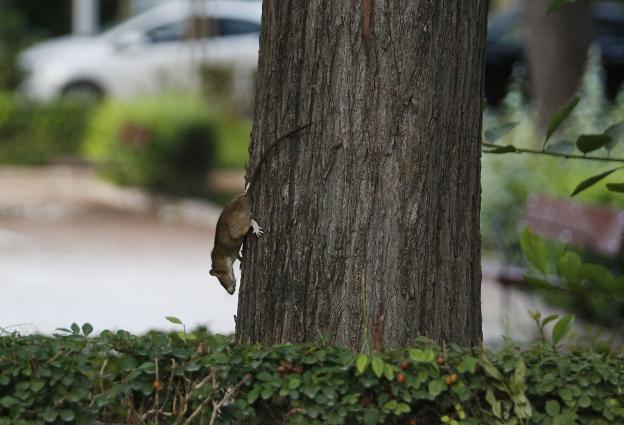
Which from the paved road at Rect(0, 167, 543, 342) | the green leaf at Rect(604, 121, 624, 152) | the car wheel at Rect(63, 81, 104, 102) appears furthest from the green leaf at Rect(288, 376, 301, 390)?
the car wheel at Rect(63, 81, 104, 102)

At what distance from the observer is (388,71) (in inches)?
129

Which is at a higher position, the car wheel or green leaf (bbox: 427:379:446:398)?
the car wheel

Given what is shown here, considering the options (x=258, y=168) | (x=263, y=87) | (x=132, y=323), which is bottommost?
(x=132, y=323)

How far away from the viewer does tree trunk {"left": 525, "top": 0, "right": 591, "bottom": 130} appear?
41.9 ft

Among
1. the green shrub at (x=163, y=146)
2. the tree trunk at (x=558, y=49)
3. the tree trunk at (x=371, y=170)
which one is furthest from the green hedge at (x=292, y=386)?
the green shrub at (x=163, y=146)

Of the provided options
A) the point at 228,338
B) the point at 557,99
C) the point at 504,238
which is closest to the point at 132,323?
the point at 504,238

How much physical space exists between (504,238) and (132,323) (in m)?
3.68

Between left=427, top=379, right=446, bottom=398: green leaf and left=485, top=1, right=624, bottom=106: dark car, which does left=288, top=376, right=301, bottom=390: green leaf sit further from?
left=485, top=1, right=624, bottom=106: dark car

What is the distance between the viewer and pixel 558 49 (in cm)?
1284

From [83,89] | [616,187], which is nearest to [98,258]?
[616,187]

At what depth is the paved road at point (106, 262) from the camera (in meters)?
8.37

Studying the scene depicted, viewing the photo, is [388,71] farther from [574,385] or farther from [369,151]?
[574,385]

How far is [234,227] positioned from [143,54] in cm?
1634

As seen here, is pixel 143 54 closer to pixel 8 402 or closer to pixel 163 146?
pixel 163 146
